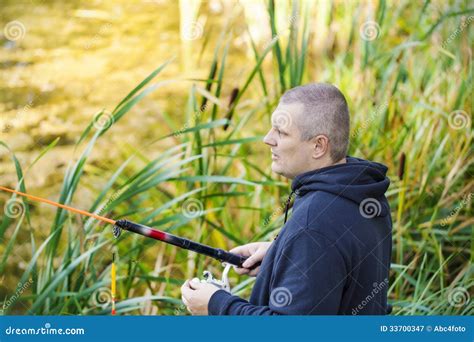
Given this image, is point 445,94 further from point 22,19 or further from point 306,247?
point 22,19

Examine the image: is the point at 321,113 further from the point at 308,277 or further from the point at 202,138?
the point at 202,138

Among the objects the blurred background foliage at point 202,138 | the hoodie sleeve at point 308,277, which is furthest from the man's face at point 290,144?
the blurred background foliage at point 202,138

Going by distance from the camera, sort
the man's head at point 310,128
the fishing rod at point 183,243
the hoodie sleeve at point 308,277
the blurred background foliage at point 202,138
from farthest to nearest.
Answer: the blurred background foliage at point 202,138, the fishing rod at point 183,243, the man's head at point 310,128, the hoodie sleeve at point 308,277

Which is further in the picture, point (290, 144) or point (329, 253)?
point (290, 144)

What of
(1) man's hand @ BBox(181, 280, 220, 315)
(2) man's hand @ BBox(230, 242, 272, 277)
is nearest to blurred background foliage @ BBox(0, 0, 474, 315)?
(2) man's hand @ BBox(230, 242, 272, 277)

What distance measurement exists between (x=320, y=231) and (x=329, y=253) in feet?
0.16

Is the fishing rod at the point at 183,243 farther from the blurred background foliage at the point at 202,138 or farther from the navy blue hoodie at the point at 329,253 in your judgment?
the blurred background foliage at the point at 202,138

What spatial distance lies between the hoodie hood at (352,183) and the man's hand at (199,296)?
0.29m

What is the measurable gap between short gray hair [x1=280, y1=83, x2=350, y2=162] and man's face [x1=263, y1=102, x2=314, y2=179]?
0.01 m

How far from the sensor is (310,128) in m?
1.77

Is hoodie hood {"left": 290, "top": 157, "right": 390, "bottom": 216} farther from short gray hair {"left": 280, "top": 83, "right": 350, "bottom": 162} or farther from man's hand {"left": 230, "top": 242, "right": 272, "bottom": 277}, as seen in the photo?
man's hand {"left": 230, "top": 242, "right": 272, "bottom": 277}

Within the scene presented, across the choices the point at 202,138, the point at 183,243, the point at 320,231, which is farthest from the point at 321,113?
the point at 202,138

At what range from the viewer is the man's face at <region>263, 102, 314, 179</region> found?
1771mm

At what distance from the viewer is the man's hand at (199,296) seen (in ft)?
5.82
